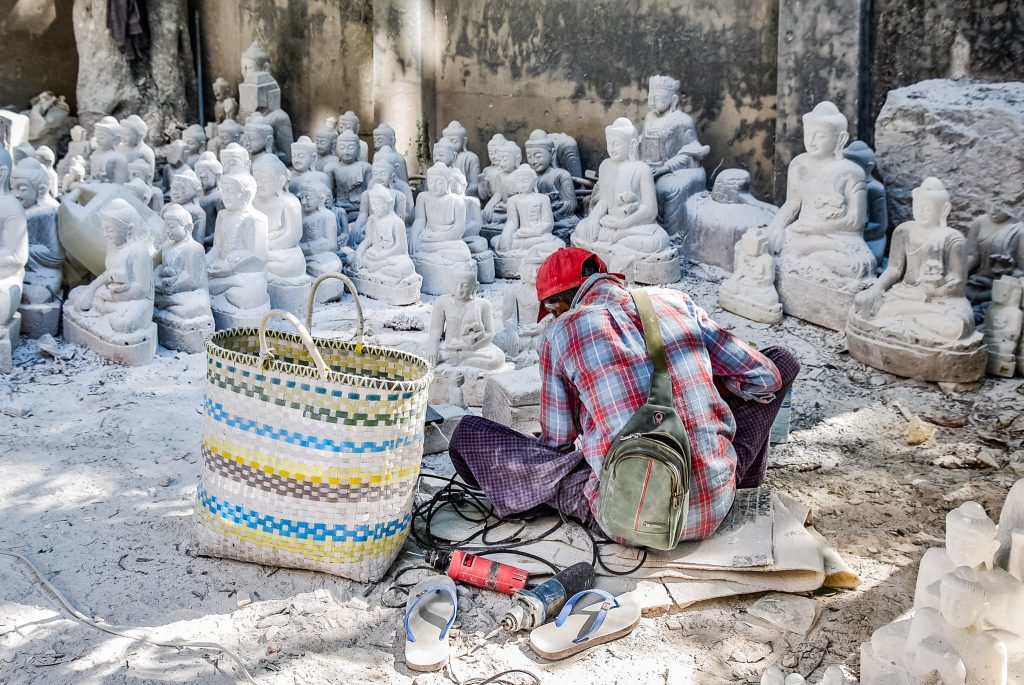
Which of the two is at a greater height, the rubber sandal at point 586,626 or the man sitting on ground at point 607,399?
the man sitting on ground at point 607,399

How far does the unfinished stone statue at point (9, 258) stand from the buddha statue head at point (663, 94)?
5561 mm

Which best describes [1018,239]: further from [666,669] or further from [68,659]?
[68,659]

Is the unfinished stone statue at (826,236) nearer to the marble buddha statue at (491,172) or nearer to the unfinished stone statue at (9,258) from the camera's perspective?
the marble buddha statue at (491,172)

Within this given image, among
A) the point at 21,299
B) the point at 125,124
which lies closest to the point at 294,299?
the point at 21,299

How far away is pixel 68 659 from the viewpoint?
3.70m

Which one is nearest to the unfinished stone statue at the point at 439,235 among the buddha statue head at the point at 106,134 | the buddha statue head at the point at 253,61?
the buddha statue head at the point at 106,134

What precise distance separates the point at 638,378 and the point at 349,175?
6.60m

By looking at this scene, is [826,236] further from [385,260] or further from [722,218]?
[385,260]

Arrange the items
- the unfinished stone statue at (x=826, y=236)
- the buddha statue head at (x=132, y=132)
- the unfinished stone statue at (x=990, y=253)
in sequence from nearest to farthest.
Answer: the unfinished stone statue at (x=990, y=253)
the unfinished stone statue at (x=826, y=236)
the buddha statue head at (x=132, y=132)

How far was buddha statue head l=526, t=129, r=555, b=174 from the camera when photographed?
9938mm

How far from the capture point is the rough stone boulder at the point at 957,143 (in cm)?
762

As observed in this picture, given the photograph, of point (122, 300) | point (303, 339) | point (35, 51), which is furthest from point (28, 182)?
point (35, 51)

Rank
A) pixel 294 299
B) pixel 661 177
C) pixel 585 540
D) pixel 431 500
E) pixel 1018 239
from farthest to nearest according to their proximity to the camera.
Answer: pixel 661 177
pixel 294 299
pixel 1018 239
pixel 431 500
pixel 585 540

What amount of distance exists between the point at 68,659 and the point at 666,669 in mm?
2033
